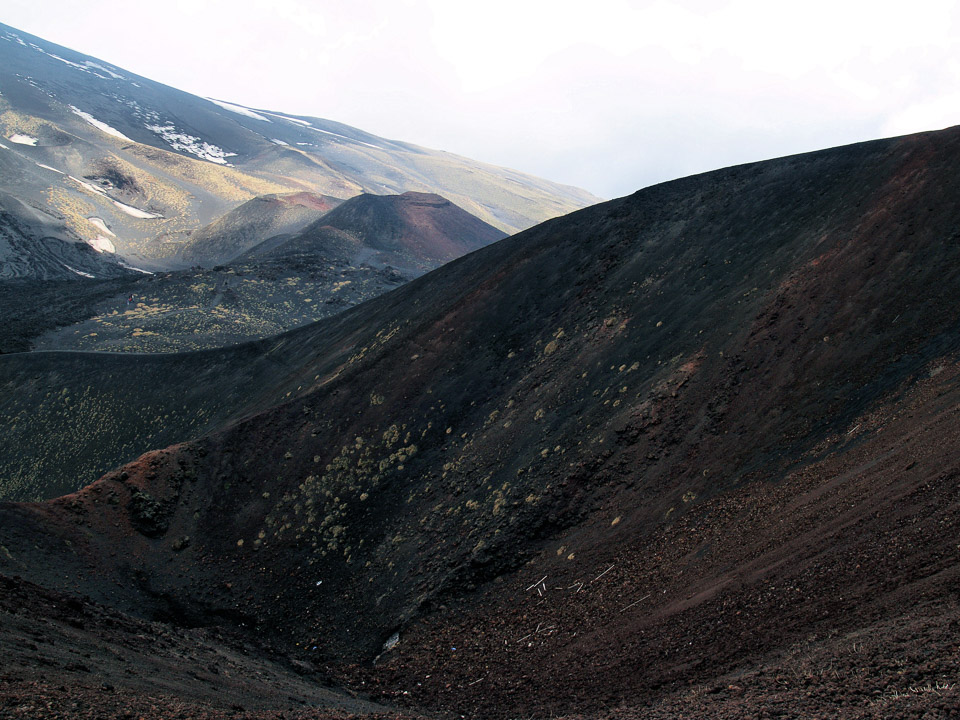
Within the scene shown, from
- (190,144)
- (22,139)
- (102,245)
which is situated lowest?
(102,245)

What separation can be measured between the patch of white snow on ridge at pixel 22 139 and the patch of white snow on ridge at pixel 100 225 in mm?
32064

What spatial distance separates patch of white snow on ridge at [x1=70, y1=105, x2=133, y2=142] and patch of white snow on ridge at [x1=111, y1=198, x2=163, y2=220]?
41.0 meters

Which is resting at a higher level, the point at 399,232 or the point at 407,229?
the point at 407,229

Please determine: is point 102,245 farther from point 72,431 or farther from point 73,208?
point 72,431

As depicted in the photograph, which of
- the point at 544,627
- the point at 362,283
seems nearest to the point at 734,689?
the point at 544,627

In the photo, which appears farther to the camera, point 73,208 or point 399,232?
point 399,232

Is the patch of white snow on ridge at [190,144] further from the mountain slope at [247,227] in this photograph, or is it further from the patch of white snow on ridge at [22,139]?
the mountain slope at [247,227]

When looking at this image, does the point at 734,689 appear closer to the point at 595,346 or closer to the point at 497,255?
the point at 595,346

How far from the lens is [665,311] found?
78.8 feet

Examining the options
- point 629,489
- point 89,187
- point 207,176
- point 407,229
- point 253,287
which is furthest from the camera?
point 207,176

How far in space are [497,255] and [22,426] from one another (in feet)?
102

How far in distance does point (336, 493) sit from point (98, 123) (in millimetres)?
155086

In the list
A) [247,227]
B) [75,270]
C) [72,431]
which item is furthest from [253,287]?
[247,227]

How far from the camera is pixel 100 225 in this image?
101 meters
